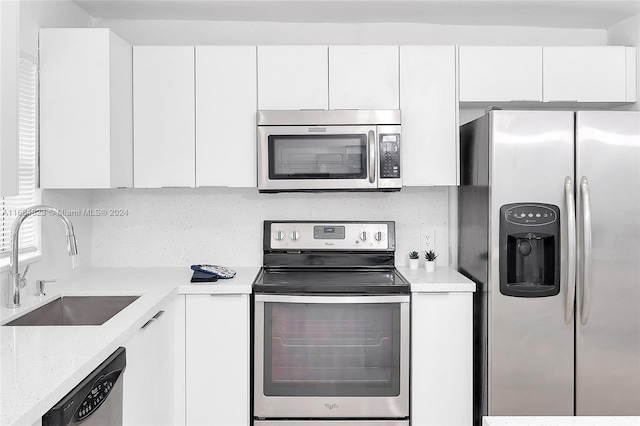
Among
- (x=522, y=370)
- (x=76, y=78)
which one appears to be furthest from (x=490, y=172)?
(x=76, y=78)

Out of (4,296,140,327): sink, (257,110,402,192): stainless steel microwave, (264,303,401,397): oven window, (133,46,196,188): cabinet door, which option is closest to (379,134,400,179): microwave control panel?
(257,110,402,192): stainless steel microwave

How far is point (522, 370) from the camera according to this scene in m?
2.53

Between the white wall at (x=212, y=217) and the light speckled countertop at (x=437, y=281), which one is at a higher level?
the white wall at (x=212, y=217)

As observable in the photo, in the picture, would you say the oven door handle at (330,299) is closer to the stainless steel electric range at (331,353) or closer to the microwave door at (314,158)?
the stainless steel electric range at (331,353)

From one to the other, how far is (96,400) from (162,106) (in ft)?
5.57

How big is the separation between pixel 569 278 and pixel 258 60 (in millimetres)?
1871

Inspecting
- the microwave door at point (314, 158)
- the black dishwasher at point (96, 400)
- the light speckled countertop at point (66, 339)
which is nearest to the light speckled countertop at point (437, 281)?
the microwave door at point (314, 158)

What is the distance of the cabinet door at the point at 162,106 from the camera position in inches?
111

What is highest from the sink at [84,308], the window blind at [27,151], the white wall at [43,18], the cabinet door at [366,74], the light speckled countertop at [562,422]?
the white wall at [43,18]

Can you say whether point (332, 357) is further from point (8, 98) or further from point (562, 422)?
point (8, 98)

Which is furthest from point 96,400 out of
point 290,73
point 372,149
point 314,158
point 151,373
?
point 290,73

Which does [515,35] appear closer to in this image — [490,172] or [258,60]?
[490,172]

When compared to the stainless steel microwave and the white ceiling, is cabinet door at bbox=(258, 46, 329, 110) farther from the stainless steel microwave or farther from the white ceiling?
the white ceiling

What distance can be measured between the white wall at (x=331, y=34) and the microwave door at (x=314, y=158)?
70cm
